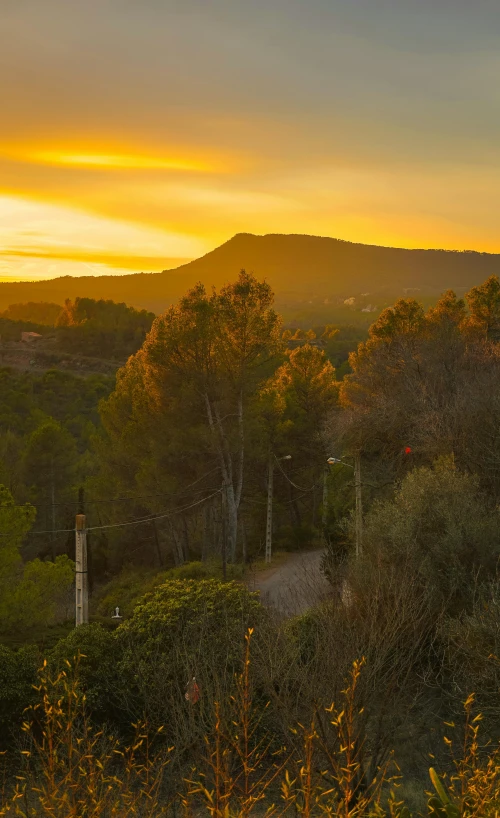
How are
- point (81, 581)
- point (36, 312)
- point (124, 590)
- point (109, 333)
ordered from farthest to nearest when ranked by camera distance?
point (36, 312)
point (109, 333)
point (124, 590)
point (81, 581)

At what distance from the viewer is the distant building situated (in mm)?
92188

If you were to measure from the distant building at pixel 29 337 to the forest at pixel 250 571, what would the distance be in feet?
124

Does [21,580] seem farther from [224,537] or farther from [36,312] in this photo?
[36,312]

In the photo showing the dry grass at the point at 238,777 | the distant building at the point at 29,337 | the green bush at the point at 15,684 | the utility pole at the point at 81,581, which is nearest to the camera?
the dry grass at the point at 238,777

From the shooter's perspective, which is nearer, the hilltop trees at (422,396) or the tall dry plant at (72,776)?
the tall dry plant at (72,776)

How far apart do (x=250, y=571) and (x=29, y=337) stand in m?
70.0

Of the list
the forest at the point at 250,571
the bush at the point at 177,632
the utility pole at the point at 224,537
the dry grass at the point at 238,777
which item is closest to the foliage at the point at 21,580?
the forest at the point at 250,571

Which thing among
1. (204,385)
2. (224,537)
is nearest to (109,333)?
(204,385)

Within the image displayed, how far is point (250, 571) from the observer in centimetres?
3050

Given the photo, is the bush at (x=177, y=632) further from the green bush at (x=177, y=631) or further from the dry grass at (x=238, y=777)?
the dry grass at (x=238, y=777)

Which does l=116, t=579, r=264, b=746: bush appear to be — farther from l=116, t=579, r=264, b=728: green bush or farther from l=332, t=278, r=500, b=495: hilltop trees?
l=332, t=278, r=500, b=495: hilltop trees

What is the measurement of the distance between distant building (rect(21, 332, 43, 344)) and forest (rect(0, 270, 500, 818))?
37921 mm

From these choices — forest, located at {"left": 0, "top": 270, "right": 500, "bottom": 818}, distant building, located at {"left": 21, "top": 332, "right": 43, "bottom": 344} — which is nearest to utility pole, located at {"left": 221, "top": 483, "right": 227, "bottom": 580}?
forest, located at {"left": 0, "top": 270, "right": 500, "bottom": 818}

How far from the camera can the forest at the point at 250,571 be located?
5746mm
